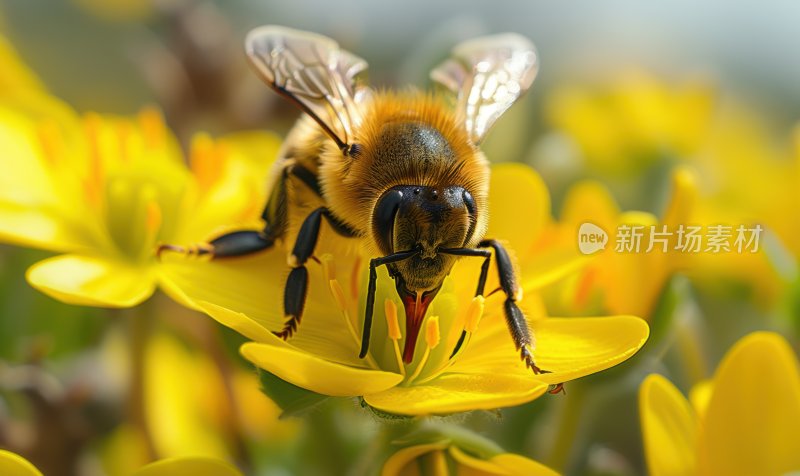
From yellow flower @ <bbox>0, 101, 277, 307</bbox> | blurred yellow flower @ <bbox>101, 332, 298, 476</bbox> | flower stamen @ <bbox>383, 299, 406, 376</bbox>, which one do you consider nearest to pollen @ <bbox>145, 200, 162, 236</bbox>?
yellow flower @ <bbox>0, 101, 277, 307</bbox>

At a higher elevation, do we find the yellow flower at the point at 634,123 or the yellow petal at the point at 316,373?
the yellow petal at the point at 316,373

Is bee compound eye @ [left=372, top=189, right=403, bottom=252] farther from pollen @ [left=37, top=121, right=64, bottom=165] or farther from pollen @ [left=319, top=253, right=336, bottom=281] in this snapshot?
pollen @ [left=37, top=121, right=64, bottom=165]

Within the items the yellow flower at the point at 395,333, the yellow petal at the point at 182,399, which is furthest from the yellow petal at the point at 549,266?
the yellow petal at the point at 182,399

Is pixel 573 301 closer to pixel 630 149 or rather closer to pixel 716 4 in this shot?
pixel 630 149

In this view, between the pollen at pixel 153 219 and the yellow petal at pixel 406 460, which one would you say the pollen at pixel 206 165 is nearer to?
the pollen at pixel 153 219

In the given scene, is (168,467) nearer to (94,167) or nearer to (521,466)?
(521,466)

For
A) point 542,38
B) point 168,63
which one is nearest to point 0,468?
point 168,63

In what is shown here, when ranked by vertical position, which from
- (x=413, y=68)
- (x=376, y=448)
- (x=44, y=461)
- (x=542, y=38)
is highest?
(x=413, y=68)
